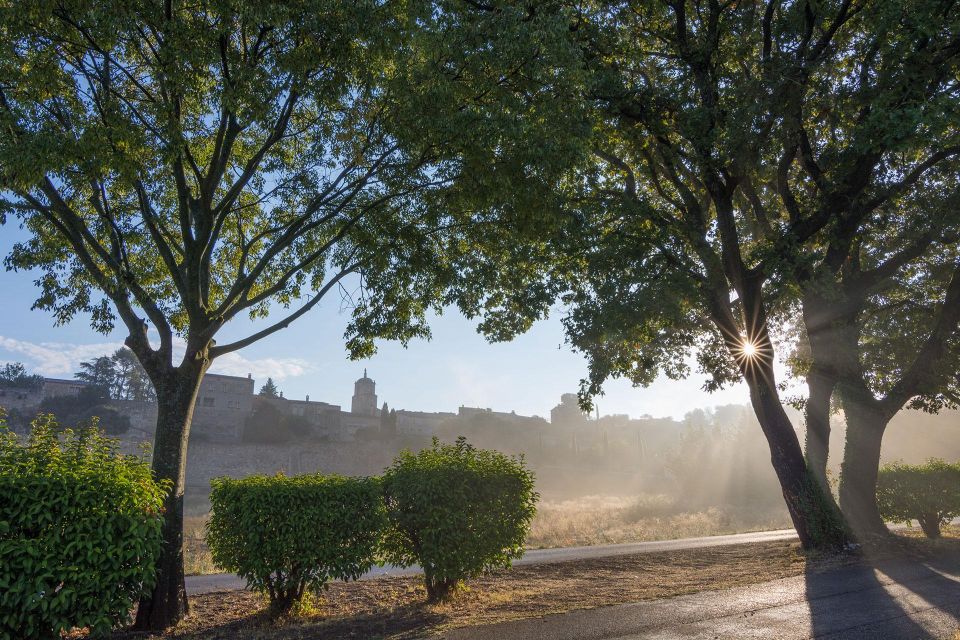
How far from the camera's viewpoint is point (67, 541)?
5.23 m

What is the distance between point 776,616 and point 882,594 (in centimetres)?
256

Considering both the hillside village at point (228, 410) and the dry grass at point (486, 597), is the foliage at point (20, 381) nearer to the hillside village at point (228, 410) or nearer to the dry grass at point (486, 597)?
the hillside village at point (228, 410)

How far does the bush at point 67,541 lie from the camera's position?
495 centimetres

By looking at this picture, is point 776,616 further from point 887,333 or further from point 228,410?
point 228,410

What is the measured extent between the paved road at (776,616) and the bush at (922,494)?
9.16m

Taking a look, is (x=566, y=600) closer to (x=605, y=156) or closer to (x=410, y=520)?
(x=410, y=520)

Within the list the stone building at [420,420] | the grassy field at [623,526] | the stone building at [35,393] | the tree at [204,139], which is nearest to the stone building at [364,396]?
the stone building at [420,420]

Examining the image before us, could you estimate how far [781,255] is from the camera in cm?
1145

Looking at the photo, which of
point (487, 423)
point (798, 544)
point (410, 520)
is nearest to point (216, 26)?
point (410, 520)

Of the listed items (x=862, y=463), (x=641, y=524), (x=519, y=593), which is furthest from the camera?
(x=641, y=524)

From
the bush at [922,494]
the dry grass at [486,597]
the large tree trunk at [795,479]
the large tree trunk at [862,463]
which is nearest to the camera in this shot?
the dry grass at [486,597]

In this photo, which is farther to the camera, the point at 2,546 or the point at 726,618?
the point at 726,618

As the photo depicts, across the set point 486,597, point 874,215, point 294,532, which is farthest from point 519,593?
point 874,215

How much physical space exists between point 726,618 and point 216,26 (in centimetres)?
978
